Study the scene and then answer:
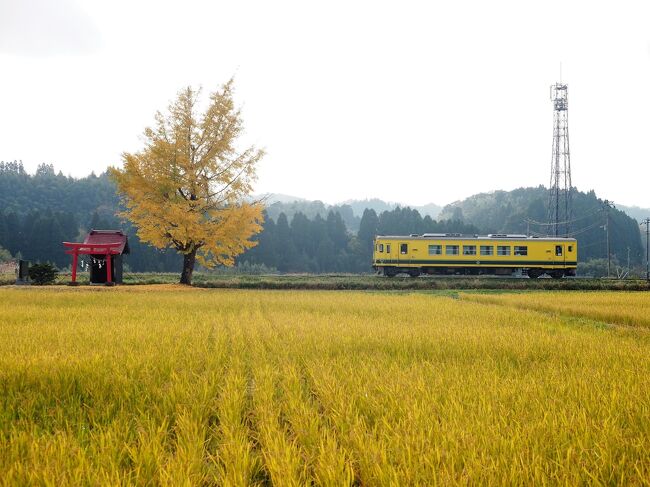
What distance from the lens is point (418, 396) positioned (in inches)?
179

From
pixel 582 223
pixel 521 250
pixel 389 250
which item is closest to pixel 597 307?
pixel 389 250

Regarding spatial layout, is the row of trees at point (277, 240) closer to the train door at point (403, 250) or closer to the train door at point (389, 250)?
the train door at point (389, 250)

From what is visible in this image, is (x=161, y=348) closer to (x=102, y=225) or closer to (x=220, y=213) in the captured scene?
(x=220, y=213)

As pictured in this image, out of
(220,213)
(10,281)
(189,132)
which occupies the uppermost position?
(189,132)

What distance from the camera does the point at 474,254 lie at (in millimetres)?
33500

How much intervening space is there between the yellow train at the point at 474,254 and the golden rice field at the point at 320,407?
2425 cm

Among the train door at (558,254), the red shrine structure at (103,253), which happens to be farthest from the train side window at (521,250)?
the red shrine structure at (103,253)

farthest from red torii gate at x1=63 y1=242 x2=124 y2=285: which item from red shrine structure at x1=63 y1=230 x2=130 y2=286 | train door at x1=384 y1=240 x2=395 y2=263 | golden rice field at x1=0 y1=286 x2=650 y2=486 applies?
train door at x1=384 y1=240 x2=395 y2=263

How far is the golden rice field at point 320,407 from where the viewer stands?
9.67ft

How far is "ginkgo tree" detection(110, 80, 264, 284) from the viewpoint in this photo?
76.2 feet

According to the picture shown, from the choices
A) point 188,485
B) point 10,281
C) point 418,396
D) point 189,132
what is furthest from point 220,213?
point 188,485

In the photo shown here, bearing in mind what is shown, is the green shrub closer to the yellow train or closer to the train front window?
the yellow train

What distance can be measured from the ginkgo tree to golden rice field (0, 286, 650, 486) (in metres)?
14.5

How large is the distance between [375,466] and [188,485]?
105cm
